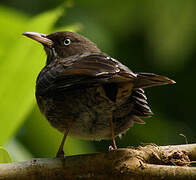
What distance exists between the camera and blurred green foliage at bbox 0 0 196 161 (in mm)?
4801

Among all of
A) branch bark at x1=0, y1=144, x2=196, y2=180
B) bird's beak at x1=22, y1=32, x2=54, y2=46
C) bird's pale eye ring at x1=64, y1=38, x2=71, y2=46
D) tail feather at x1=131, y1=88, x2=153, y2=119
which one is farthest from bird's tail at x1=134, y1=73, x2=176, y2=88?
bird's pale eye ring at x1=64, y1=38, x2=71, y2=46

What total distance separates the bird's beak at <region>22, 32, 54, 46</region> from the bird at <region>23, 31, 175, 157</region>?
0.04 ft

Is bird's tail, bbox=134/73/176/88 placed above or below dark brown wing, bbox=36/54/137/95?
below

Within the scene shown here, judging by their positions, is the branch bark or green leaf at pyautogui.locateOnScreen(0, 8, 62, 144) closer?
the branch bark

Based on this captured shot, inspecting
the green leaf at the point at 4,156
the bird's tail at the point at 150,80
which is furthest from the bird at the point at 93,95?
the green leaf at the point at 4,156

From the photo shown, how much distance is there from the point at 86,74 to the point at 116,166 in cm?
69

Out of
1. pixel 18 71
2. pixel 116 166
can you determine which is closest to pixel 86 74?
pixel 116 166

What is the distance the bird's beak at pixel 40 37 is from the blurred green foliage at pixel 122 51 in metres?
0.07

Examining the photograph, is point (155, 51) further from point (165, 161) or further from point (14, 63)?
point (165, 161)

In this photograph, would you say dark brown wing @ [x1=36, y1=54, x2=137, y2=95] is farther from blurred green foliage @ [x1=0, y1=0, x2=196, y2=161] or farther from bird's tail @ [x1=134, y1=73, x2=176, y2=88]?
blurred green foliage @ [x1=0, y1=0, x2=196, y2=161]

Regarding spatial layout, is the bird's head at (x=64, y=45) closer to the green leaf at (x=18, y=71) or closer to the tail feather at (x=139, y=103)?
the green leaf at (x=18, y=71)

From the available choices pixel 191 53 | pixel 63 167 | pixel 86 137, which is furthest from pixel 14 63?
pixel 191 53

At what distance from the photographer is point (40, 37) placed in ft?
16.5

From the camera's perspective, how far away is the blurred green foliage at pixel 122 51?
15.8 feet
